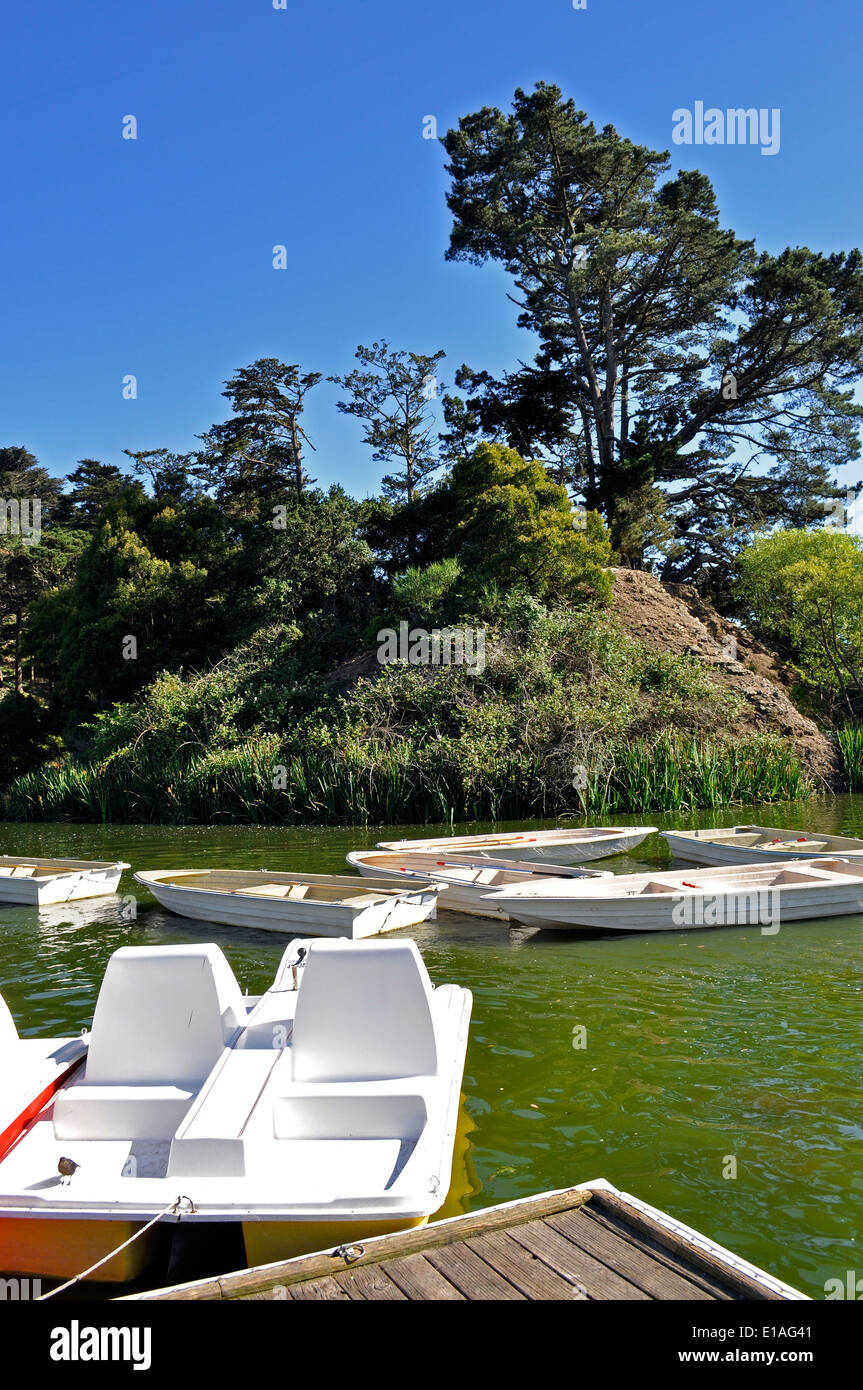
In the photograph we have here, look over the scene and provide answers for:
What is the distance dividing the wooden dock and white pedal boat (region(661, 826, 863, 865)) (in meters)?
9.65

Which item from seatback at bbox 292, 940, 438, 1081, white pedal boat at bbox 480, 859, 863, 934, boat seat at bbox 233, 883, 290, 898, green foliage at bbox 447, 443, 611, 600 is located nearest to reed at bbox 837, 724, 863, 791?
green foliage at bbox 447, 443, 611, 600

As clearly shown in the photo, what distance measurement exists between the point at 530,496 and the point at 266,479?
1412cm

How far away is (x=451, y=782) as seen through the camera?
22.7 meters

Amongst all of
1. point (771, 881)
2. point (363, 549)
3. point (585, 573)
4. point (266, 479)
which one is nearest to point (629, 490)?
point (585, 573)

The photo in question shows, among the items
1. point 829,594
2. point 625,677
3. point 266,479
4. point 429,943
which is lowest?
point 429,943

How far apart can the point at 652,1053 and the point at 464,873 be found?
6.05 meters

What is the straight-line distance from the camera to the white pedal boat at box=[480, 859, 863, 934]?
421 inches

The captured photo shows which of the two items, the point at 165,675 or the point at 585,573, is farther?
the point at 165,675

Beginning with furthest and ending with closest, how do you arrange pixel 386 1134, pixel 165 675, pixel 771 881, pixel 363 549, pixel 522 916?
pixel 363 549, pixel 165 675, pixel 771 881, pixel 522 916, pixel 386 1134

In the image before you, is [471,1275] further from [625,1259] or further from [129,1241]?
[129,1241]

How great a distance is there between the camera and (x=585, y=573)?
94.0 ft

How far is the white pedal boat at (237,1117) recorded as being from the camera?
4238 millimetres
